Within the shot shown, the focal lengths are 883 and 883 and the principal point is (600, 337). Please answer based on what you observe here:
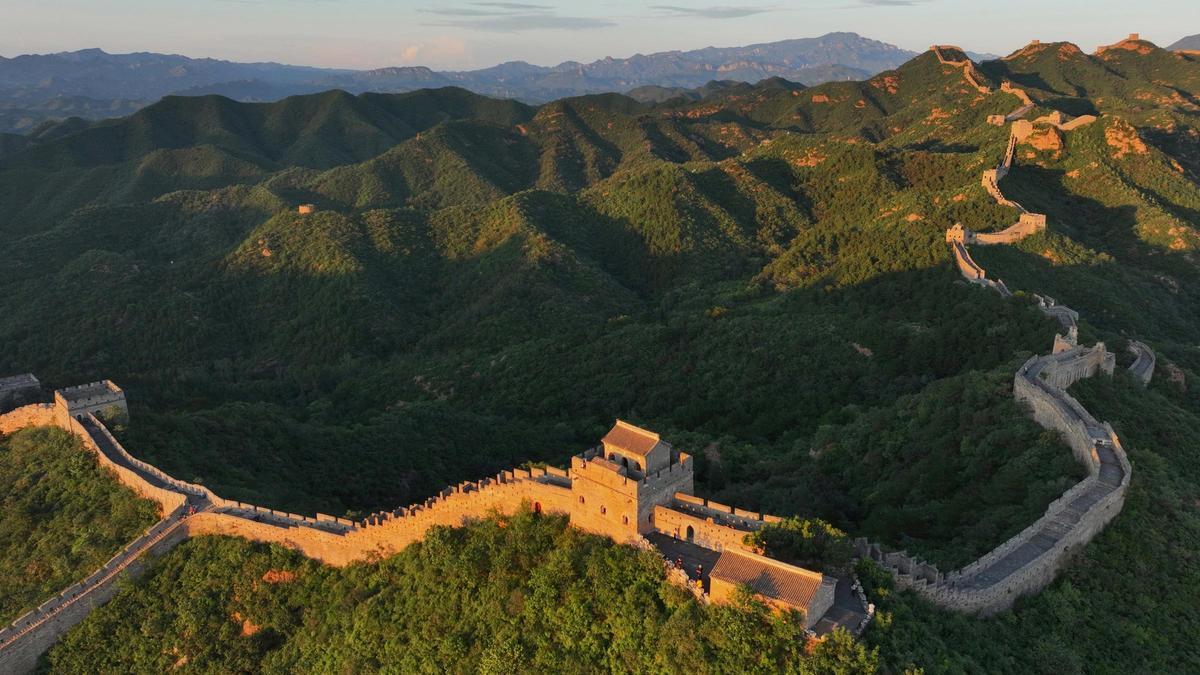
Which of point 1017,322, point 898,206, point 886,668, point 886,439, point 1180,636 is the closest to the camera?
point 886,668

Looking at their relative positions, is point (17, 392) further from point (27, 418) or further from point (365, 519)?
Result: point (365, 519)

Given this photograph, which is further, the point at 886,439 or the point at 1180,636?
the point at 886,439

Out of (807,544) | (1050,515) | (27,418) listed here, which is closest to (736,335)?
(1050,515)

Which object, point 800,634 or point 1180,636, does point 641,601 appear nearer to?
point 800,634

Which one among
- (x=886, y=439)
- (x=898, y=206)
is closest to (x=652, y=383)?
(x=886, y=439)

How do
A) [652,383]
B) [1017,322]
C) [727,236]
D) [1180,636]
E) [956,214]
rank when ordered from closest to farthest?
1. [1180,636]
2. [1017,322]
3. [652,383]
4. [956,214]
5. [727,236]
